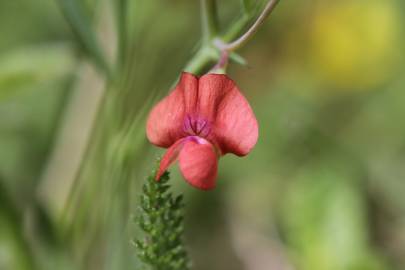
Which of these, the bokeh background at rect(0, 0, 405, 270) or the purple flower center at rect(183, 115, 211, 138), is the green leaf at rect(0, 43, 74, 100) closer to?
the bokeh background at rect(0, 0, 405, 270)

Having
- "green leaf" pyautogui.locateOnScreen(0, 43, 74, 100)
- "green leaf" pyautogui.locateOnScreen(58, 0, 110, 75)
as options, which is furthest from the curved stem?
"green leaf" pyautogui.locateOnScreen(0, 43, 74, 100)

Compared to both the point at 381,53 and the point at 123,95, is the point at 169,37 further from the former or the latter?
the point at 123,95

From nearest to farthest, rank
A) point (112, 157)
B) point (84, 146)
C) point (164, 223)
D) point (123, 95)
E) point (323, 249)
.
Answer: point (164, 223) < point (112, 157) < point (123, 95) < point (323, 249) < point (84, 146)

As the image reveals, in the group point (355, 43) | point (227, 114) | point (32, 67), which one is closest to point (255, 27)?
point (227, 114)

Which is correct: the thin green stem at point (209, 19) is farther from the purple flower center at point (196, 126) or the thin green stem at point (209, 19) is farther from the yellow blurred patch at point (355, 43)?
the yellow blurred patch at point (355, 43)

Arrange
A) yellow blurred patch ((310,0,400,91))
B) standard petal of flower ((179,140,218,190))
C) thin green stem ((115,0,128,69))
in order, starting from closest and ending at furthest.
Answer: standard petal of flower ((179,140,218,190))
thin green stem ((115,0,128,69))
yellow blurred patch ((310,0,400,91))

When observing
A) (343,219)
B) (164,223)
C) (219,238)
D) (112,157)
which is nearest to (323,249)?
(343,219)

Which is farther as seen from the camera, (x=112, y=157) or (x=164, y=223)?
(x=112, y=157)
